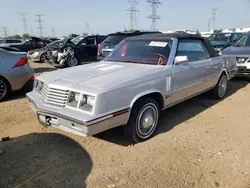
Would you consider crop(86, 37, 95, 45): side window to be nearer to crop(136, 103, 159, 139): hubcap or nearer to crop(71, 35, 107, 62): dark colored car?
crop(71, 35, 107, 62): dark colored car

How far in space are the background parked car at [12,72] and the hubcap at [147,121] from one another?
12.5 ft

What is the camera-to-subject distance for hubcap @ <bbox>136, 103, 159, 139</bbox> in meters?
3.34

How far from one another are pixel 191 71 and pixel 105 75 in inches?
71.8

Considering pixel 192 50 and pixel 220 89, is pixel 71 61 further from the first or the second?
pixel 192 50

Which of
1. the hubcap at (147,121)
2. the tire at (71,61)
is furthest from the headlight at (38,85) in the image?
the tire at (71,61)

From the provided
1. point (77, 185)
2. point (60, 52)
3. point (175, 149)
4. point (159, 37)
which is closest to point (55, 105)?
point (77, 185)

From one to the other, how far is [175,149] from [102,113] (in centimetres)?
131

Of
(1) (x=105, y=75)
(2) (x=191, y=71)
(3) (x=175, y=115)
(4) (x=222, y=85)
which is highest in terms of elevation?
(1) (x=105, y=75)

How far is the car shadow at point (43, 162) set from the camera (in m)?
2.58

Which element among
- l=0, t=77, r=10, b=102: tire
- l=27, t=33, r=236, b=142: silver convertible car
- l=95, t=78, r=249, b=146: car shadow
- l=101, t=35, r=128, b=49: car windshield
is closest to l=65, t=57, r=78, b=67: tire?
l=101, t=35, r=128, b=49: car windshield

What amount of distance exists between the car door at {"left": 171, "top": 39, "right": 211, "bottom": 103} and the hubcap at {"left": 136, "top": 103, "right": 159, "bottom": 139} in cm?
53

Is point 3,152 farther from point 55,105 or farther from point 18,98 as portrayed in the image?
point 18,98

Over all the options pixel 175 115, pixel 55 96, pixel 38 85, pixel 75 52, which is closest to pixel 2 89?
pixel 38 85

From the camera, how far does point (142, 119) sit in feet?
11.1
